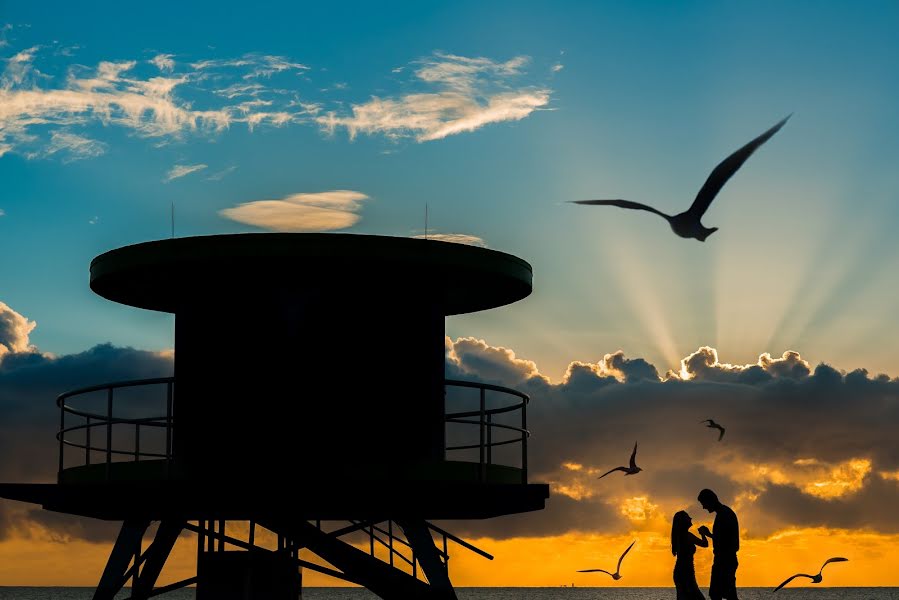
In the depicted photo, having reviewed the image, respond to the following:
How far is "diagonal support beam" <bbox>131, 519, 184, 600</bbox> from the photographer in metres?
19.5

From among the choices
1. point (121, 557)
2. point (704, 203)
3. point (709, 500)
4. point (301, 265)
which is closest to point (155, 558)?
point (121, 557)

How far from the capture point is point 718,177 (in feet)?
50.7

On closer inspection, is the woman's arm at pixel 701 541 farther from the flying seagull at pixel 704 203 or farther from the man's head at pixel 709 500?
the flying seagull at pixel 704 203

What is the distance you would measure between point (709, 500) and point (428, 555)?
13.8 feet

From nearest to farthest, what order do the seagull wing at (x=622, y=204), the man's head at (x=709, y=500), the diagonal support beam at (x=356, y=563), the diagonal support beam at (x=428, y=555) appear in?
the seagull wing at (x=622, y=204), the man's head at (x=709, y=500), the diagonal support beam at (x=356, y=563), the diagonal support beam at (x=428, y=555)

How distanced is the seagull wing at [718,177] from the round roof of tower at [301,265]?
10.7ft

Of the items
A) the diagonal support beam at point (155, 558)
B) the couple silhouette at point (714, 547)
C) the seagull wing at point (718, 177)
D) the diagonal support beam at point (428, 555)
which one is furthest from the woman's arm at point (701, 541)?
the diagonal support beam at point (155, 558)

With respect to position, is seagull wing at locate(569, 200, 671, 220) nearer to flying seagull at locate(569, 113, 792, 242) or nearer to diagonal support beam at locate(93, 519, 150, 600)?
flying seagull at locate(569, 113, 792, 242)

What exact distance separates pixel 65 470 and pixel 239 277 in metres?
4.01

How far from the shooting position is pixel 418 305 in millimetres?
17625

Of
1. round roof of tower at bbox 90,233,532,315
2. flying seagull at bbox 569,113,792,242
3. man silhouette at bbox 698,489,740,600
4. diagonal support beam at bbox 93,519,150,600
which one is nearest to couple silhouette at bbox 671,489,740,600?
man silhouette at bbox 698,489,740,600

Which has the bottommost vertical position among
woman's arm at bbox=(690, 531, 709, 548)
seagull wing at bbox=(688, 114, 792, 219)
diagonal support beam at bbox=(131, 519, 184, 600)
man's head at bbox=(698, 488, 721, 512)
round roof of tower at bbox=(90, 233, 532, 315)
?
diagonal support beam at bbox=(131, 519, 184, 600)

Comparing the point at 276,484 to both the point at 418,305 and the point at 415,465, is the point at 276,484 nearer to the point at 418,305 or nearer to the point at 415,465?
the point at 415,465

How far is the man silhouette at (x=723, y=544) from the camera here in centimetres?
1583
